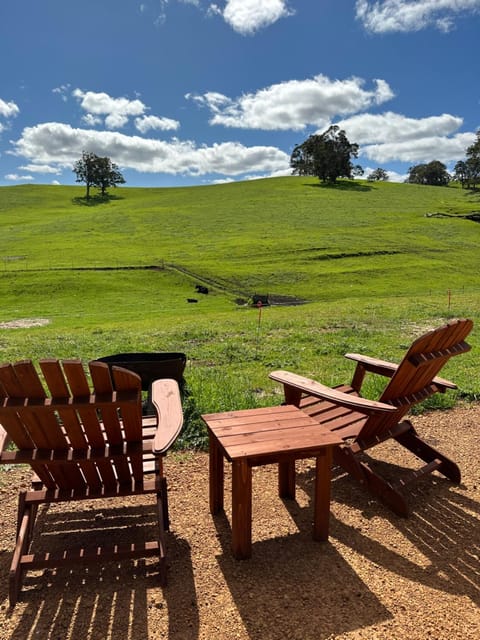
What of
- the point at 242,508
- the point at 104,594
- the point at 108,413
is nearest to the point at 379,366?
the point at 242,508

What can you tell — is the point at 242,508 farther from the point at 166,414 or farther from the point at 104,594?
the point at 104,594

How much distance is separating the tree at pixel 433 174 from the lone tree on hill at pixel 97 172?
253ft

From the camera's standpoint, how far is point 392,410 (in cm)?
339

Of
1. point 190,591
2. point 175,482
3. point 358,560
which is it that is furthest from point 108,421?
point 358,560

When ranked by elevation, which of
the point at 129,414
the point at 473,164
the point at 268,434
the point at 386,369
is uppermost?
the point at 473,164

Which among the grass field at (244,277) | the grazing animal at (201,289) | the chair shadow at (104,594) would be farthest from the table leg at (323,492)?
the grazing animal at (201,289)

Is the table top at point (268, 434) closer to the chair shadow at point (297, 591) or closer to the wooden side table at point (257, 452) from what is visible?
the wooden side table at point (257, 452)

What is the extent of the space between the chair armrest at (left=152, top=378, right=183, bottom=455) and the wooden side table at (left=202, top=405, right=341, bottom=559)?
12.3 inches

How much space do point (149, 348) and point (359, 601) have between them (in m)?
8.67

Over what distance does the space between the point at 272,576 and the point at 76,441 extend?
1.58m

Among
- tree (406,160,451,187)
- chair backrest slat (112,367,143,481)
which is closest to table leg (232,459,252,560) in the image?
chair backrest slat (112,367,143,481)

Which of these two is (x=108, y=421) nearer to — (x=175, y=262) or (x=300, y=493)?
(x=300, y=493)

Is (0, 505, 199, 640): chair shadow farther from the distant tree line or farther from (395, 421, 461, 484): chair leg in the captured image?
the distant tree line

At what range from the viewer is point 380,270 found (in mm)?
34562
